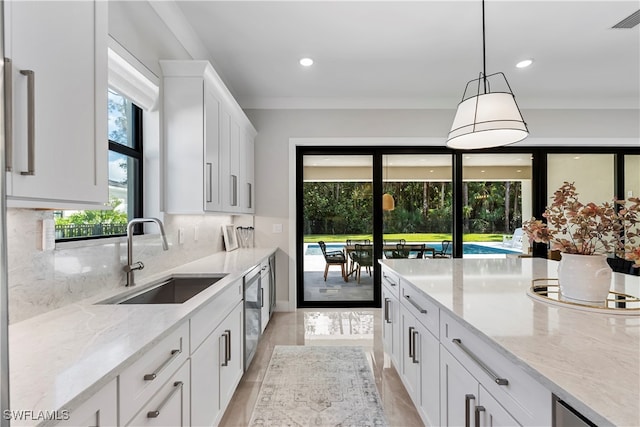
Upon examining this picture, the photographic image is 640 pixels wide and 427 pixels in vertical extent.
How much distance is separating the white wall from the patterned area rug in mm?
1540

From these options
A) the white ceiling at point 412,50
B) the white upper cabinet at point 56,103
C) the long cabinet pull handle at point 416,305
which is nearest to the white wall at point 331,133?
the white ceiling at point 412,50

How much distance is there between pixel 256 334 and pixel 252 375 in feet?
1.07

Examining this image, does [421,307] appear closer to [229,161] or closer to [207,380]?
[207,380]

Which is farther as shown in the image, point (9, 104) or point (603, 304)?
point (603, 304)

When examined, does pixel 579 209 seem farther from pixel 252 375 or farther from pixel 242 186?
pixel 242 186

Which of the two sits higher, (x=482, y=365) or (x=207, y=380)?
(x=482, y=365)

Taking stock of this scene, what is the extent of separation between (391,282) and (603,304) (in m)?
1.31

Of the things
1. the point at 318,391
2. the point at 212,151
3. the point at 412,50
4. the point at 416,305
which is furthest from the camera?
the point at 412,50

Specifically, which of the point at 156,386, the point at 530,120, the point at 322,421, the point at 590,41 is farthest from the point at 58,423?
the point at 530,120

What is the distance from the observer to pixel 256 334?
2.77 metres

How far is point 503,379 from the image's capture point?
0.98m

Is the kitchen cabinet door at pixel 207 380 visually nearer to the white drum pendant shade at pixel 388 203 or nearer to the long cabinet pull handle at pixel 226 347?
the long cabinet pull handle at pixel 226 347

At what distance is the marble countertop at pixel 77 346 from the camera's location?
702mm

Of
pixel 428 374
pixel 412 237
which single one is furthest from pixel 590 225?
pixel 412 237
